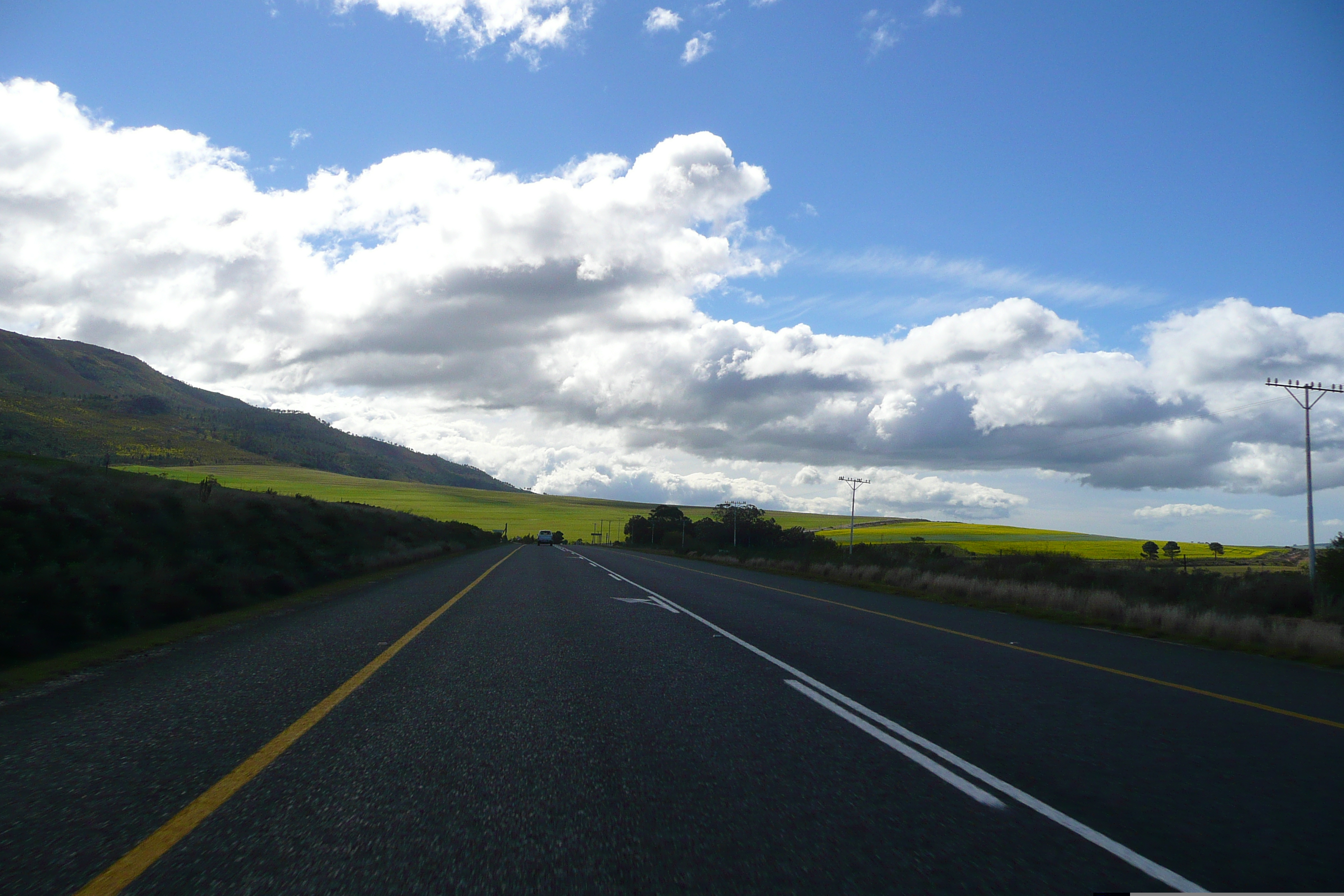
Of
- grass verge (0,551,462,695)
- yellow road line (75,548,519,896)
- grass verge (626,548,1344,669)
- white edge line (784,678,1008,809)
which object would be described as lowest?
grass verge (0,551,462,695)

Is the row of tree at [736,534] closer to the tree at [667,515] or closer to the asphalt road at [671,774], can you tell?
the tree at [667,515]

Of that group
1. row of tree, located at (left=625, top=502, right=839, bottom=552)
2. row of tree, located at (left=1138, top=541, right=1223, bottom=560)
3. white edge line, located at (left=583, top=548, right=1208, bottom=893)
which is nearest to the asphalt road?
white edge line, located at (left=583, top=548, right=1208, bottom=893)

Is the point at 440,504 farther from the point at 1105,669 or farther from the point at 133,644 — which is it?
the point at 1105,669

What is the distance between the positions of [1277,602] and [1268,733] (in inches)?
921

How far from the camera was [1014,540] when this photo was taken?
97062 mm

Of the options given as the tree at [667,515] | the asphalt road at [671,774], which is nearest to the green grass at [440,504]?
the tree at [667,515]

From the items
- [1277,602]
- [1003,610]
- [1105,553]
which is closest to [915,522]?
[1105,553]

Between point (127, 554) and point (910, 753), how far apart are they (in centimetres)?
1310

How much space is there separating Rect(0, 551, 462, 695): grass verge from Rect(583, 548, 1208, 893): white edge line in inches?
299

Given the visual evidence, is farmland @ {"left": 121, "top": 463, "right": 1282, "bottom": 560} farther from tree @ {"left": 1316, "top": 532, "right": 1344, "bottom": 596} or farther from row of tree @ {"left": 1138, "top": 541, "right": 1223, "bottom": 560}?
tree @ {"left": 1316, "top": 532, "right": 1344, "bottom": 596}

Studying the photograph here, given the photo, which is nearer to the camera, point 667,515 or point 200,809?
point 200,809

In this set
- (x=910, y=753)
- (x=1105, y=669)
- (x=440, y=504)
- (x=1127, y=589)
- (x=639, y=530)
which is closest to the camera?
(x=910, y=753)

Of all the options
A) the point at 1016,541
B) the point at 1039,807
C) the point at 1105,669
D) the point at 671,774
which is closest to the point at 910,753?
the point at 1039,807

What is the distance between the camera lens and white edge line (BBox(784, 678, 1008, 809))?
167 inches
